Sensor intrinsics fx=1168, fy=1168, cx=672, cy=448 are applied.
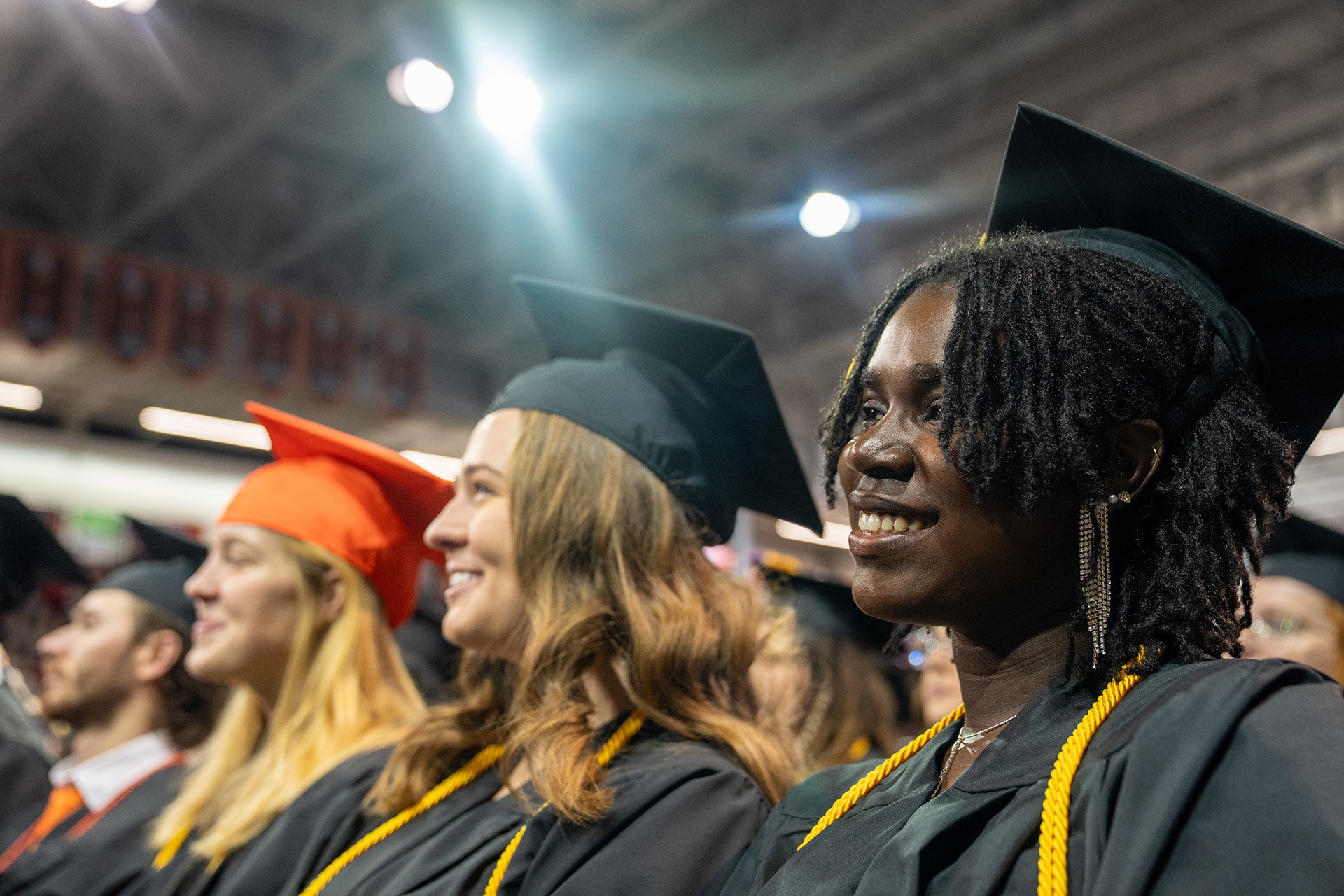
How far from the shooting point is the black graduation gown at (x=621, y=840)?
5.04ft

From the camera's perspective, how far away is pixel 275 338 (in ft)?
28.7

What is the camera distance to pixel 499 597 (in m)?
1.88

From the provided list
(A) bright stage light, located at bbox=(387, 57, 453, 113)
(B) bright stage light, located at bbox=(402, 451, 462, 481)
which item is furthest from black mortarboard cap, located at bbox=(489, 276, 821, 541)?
(B) bright stage light, located at bbox=(402, 451, 462, 481)

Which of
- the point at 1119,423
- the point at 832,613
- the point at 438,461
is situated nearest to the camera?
the point at 1119,423

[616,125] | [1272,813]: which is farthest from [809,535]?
[1272,813]

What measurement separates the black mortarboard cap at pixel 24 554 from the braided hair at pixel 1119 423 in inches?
147

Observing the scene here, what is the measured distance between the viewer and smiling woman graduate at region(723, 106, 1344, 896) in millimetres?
932

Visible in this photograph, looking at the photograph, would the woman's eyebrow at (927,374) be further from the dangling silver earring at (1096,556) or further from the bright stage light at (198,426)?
the bright stage light at (198,426)

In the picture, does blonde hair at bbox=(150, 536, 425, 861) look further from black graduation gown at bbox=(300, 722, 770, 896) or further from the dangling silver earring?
the dangling silver earring

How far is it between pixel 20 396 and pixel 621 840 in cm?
870

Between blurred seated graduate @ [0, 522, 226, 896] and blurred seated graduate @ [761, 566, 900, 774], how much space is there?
1.92 metres

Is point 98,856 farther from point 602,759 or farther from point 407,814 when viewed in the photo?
point 602,759

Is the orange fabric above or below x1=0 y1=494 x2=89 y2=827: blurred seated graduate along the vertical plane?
below

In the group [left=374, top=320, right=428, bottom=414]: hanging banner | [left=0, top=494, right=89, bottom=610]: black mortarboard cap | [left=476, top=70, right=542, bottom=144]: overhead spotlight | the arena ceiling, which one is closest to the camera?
[left=0, top=494, right=89, bottom=610]: black mortarboard cap
